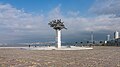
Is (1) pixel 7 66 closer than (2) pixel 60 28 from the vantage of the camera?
Yes

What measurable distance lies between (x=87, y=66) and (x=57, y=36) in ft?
151

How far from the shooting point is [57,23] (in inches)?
2670

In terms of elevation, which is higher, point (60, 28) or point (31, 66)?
point (60, 28)

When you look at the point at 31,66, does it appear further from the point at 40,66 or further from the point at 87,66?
the point at 87,66

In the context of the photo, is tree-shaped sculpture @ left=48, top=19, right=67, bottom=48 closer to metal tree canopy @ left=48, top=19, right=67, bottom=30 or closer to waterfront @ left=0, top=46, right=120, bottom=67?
metal tree canopy @ left=48, top=19, right=67, bottom=30

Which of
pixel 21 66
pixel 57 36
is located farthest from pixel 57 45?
pixel 21 66

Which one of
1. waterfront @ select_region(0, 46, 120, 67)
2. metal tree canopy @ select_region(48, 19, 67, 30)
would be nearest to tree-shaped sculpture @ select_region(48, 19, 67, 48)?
metal tree canopy @ select_region(48, 19, 67, 30)

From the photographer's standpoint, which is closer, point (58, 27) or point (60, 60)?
point (60, 60)

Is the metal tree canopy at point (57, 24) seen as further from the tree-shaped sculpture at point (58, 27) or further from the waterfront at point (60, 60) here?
the waterfront at point (60, 60)

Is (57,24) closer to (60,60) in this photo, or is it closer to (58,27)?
(58,27)

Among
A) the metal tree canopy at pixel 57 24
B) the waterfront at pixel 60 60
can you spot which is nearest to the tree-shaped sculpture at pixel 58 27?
the metal tree canopy at pixel 57 24

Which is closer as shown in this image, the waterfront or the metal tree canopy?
the waterfront

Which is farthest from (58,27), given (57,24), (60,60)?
(60,60)

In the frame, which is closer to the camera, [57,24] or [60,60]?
[60,60]
